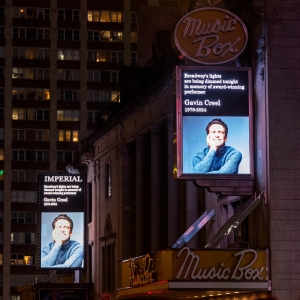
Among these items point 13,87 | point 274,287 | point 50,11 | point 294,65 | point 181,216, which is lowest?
point 274,287

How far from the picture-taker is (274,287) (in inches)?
1315

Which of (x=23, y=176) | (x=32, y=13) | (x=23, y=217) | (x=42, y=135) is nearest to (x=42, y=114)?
(x=42, y=135)

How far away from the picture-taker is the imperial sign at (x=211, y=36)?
114ft

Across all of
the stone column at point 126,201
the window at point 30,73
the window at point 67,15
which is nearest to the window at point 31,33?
the window at point 67,15

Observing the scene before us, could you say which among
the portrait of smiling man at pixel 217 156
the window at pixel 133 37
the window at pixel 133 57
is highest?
the window at pixel 133 37

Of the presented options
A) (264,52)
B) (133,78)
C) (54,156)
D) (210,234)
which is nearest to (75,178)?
(133,78)

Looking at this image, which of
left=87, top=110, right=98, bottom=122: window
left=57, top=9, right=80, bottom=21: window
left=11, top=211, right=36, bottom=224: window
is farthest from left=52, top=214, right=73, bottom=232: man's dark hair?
left=57, top=9, right=80, bottom=21: window

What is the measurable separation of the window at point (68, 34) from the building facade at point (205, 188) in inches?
2607

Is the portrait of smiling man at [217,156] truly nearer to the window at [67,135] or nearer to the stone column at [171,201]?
the stone column at [171,201]

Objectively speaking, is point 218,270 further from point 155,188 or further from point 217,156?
point 155,188

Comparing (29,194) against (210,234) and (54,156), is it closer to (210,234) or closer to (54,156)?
(54,156)

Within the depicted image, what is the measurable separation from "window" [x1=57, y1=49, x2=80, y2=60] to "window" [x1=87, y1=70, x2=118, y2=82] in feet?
9.40

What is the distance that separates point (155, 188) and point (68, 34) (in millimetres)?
82606

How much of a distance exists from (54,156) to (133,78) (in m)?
69.6
